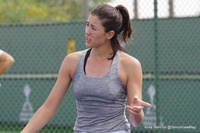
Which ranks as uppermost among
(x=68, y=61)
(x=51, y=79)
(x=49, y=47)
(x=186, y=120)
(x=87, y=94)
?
(x=68, y=61)

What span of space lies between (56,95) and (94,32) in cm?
51

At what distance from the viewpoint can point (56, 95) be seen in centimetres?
305

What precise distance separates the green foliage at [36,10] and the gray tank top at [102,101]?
4360mm

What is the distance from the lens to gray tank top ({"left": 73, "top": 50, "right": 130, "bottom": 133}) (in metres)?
2.85

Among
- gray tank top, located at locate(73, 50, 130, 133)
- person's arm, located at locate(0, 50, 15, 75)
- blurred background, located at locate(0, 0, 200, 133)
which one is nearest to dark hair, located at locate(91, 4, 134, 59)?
gray tank top, located at locate(73, 50, 130, 133)

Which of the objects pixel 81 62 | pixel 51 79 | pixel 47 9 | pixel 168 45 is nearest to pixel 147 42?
pixel 168 45

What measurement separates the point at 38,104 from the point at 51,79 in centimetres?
48

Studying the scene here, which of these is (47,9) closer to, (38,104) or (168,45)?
(38,104)

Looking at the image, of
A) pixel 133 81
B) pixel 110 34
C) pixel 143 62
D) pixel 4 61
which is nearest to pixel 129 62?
pixel 133 81

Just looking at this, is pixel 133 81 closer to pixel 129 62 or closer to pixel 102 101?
pixel 129 62

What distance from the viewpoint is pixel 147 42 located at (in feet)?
21.3

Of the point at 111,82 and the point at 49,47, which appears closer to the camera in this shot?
the point at 111,82

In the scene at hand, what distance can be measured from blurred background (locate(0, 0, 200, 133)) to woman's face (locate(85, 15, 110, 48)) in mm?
2276

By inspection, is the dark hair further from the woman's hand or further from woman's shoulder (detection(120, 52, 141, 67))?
the woman's hand
